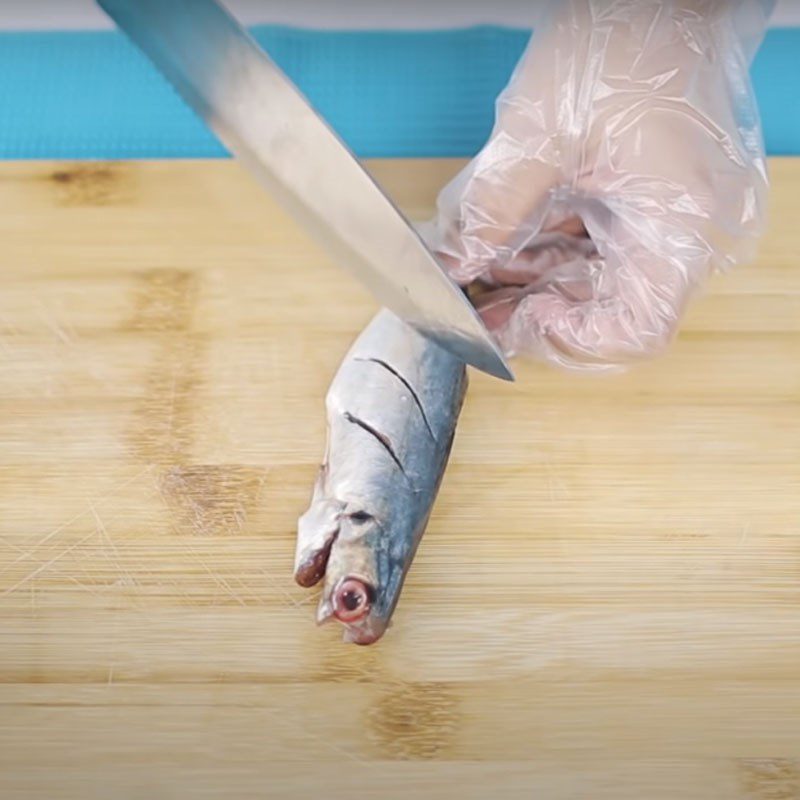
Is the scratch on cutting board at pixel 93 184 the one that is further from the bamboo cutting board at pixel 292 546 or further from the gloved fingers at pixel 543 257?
the gloved fingers at pixel 543 257

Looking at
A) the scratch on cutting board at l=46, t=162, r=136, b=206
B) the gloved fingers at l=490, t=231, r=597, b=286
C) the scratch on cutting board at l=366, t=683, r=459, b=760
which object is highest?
the gloved fingers at l=490, t=231, r=597, b=286

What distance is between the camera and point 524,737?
3.17 ft

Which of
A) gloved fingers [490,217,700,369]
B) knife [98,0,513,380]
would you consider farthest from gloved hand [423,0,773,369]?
knife [98,0,513,380]

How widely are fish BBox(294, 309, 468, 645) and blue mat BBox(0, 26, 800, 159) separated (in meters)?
0.48

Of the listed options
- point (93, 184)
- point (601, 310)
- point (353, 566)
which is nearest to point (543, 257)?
point (601, 310)

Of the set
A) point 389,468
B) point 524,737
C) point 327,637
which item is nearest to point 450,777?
point 524,737

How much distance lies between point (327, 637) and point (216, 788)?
183mm

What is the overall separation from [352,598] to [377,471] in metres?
0.14

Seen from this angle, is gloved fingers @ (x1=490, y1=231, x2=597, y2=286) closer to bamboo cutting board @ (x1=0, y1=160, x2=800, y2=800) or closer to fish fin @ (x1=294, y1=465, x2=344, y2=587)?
bamboo cutting board @ (x1=0, y1=160, x2=800, y2=800)

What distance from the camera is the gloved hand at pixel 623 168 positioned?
1.00 meters

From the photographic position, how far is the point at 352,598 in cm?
90

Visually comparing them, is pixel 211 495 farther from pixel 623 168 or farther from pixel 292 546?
pixel 623 168

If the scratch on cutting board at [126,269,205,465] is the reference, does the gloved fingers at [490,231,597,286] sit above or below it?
above

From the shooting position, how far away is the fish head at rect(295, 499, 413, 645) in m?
0.91
